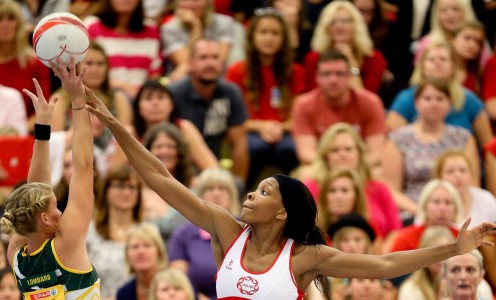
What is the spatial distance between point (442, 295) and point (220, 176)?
2.05 meters

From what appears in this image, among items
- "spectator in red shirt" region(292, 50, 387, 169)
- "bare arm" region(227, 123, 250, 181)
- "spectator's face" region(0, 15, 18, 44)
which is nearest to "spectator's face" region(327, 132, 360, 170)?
"spectator in red shirt" region(292, 50, 387, 169)

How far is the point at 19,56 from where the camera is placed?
12461 millimetres

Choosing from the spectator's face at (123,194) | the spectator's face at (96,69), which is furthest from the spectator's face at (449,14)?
the spectator's face at (123,194)

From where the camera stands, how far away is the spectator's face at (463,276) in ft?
30.9

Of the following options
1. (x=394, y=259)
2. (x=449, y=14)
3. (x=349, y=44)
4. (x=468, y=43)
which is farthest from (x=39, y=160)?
(x=449, y=14)

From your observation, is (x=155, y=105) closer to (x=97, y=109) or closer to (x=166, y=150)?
(x=166, y=150)

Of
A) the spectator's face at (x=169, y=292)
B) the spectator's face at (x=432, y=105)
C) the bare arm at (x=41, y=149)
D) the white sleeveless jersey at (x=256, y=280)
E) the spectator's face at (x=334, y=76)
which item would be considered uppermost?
the spectator's face at (x=334, y=76)

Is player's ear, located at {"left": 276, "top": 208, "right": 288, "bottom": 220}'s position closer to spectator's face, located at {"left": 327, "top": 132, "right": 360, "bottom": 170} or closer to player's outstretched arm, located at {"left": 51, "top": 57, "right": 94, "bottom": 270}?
player's outstretched arm, located at {"left": 51, "top": 57, "right": 94, "bottom": 270}

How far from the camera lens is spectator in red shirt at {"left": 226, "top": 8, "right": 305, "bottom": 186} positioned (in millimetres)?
12539

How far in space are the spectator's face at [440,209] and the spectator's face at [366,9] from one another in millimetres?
3228

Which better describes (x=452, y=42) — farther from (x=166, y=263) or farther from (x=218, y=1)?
(x=166, y=263)

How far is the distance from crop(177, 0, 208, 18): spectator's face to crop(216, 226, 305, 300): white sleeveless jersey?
20.5 ft

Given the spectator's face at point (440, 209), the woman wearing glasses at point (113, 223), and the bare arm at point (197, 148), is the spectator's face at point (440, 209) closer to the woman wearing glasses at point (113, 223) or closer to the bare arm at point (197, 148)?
the bare arm at point (197, 148)

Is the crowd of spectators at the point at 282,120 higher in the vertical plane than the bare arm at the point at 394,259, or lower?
higher
